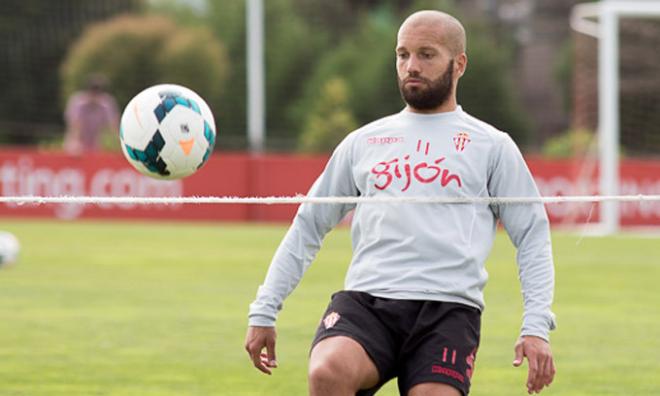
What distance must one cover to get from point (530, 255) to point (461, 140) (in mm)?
486

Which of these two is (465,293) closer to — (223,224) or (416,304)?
(416,304)

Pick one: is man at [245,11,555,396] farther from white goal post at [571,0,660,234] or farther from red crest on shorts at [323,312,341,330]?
white goal post at [571,0,660,234]

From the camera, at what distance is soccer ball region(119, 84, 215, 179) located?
20.2 ft

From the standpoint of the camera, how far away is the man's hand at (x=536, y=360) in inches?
197

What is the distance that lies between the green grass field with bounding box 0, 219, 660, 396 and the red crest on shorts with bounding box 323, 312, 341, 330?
139 centimetres

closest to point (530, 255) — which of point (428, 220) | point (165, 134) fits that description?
point (428, 220)

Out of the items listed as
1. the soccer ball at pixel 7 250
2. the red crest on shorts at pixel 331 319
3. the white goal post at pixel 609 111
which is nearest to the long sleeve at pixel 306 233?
the red crest on shorts at pixel 331 319

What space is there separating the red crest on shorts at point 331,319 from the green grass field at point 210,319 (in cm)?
139

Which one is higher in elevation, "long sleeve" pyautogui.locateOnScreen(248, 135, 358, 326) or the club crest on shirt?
the club crest on shirt

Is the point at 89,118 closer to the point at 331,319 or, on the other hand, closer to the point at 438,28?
the point at 438,28

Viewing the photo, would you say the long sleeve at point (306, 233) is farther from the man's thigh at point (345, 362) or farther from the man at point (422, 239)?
the man's thigh at point (345, 362)

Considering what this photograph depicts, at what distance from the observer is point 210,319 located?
10.6m

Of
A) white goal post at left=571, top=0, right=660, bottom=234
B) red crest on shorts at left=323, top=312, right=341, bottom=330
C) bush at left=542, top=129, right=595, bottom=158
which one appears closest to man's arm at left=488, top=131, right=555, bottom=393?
red crest on shorts at left=323, top=312, right=341, bottom=330

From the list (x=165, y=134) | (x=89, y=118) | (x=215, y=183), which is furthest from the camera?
(x=89, y=118)
